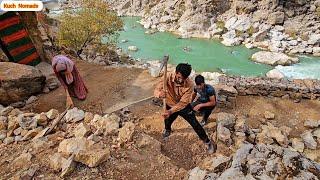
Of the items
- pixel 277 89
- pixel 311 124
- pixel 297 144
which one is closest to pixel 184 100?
pixel 297 144

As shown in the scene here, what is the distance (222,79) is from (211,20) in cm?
2415

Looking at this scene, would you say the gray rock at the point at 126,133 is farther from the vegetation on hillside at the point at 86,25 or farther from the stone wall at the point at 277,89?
the vegetation on hillside at the point at 86,25

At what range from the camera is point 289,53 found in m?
25.9

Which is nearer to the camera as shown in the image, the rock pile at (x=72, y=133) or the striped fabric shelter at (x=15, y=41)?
the rock pile at (x=72, y=133)

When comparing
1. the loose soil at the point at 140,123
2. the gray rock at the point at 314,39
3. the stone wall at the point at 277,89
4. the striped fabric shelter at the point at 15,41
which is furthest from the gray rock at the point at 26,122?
the gray rock at the point at 314,39

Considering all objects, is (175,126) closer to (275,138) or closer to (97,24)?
(275,138)

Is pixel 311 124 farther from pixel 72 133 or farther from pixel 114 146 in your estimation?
pixel 72 133

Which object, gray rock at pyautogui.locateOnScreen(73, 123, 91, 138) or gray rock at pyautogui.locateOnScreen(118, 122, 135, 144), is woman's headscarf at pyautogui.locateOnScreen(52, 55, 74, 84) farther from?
gray rock at pyautogui.locateOnScreen(118, 122, 135, 144)

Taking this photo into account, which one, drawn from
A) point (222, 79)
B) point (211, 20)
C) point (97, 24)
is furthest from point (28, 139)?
point (211, 20)

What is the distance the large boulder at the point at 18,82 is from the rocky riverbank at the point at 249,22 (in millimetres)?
21349

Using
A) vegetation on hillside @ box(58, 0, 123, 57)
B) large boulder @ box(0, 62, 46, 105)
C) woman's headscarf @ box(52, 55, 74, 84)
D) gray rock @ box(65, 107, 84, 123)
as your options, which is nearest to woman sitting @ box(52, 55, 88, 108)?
woman's headscarf @ box(52, 55, 74, 84)

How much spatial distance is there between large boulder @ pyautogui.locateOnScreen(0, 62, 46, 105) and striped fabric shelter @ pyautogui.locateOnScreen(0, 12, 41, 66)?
3.94 ft

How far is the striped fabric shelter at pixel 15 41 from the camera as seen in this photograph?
32.8 feet

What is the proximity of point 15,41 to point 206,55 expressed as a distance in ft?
57.4
